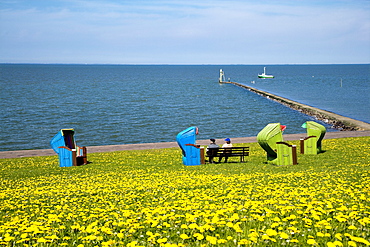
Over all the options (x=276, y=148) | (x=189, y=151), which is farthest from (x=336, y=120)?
(x=189, y=151)

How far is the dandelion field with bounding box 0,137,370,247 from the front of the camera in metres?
6.41

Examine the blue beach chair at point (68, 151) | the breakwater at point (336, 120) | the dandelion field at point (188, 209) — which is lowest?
the breakwater at point (336, 120)

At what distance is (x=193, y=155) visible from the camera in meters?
20.0

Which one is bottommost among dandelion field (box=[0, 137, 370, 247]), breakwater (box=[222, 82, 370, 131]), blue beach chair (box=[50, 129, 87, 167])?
breakwater (box=[222, 82, 370, 131])

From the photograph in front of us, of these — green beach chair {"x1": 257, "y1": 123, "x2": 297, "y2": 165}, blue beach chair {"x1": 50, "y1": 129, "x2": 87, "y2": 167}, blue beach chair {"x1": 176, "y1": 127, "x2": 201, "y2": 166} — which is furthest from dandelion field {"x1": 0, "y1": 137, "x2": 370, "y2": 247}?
blue beach chair {"x1": 50, "y1": 129, "x2": 87, "y2": 167}

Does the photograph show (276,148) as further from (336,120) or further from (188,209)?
(336,120)

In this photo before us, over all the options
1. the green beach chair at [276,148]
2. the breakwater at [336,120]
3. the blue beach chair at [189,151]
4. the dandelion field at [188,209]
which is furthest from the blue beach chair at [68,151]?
the breakwater at [336,120]

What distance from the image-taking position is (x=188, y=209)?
331 inches

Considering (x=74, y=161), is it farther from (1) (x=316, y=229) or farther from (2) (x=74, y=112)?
(2) (x=74, y=112)

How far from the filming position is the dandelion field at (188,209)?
6.41m

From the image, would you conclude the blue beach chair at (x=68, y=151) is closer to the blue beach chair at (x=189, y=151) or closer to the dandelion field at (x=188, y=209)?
the dandelion field at (x=188, y=209)

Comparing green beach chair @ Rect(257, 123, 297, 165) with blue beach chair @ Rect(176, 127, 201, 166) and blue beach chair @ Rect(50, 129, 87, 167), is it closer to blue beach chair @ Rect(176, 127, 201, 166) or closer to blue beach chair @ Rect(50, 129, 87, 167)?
blue beach chair @ Rect(176, 127, 201, 166)

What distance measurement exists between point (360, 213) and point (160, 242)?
12.9 feet

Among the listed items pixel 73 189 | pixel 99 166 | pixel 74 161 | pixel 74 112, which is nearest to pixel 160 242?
pixel 73 189
